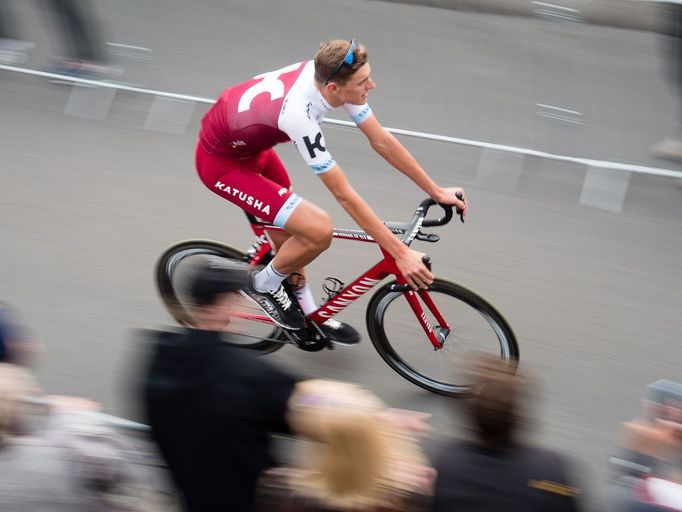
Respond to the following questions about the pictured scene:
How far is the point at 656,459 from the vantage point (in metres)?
3.03

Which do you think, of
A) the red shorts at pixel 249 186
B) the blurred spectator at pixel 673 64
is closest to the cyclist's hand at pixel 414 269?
the red shorts at pixel 249 186

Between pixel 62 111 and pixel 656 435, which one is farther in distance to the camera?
pixel 62 111

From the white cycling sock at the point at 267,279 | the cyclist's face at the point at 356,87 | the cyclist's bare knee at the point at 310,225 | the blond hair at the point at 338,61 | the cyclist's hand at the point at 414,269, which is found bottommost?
the white cycling sock at the point at 267,279

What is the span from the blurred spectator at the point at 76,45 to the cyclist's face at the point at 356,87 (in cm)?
403

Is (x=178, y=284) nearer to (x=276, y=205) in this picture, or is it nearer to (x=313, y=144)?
(x=276, y=205)

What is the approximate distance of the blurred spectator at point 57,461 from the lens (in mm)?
2627

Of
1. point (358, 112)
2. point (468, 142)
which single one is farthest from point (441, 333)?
point (468, 142)

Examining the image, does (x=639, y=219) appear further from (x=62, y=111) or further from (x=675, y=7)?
(x=62, y=111)

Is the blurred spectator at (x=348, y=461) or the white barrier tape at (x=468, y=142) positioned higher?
the blurred spectator at (x=348, y=461)

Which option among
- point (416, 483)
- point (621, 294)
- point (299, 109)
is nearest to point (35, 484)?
point (416, 483)

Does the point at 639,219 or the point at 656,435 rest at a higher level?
the point at 656,435

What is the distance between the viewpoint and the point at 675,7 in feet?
20.8

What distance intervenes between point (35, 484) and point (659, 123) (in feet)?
17.7

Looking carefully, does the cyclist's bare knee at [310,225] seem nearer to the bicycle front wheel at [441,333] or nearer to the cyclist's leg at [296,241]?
the cyclist's leg at [296,241]
